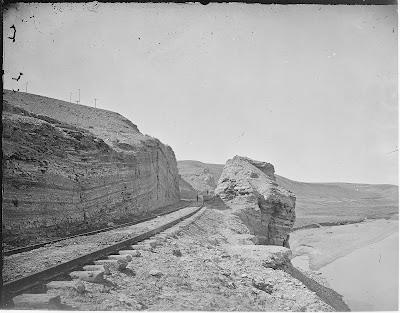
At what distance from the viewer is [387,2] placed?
20.2 ft

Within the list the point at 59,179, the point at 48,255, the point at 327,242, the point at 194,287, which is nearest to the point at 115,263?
the point at 194,287

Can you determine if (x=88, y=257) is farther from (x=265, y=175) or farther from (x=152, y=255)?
(x=265, y=175)

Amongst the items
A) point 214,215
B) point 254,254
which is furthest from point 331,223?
point 254,254

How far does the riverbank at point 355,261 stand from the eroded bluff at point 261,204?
10.9ft

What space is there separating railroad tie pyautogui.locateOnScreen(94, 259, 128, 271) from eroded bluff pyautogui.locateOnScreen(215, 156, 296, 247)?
14701mm

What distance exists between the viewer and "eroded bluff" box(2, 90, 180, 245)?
1074 cm

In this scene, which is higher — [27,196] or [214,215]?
[27,196]

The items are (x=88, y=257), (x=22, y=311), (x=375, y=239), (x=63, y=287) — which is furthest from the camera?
(x=375, y=239)

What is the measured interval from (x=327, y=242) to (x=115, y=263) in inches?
1438

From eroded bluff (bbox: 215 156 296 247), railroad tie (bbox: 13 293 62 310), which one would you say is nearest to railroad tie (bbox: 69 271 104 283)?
railroad tie (bbox: 13 293 62 310)

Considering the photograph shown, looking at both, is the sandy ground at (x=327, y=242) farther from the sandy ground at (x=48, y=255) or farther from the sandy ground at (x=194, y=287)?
the sandy ground at (x=48, y=255)

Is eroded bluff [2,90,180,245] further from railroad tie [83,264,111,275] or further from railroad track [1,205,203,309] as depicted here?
railroad tie [83,264,111,275]

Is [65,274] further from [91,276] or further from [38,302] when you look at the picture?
[38,302]

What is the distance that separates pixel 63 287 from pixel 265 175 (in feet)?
73.2
